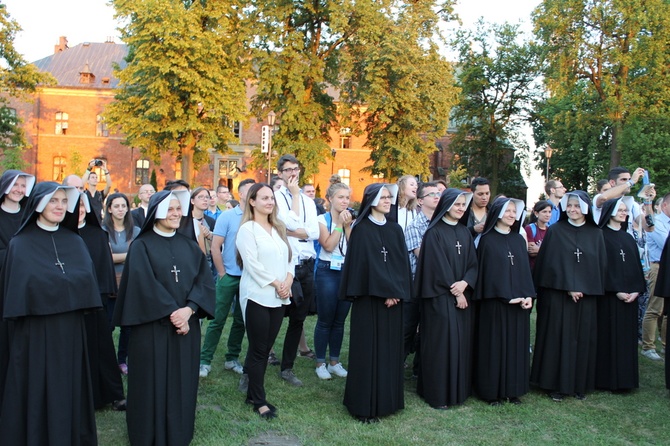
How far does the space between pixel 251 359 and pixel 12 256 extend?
2.23 meters

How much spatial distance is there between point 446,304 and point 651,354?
4081 mm

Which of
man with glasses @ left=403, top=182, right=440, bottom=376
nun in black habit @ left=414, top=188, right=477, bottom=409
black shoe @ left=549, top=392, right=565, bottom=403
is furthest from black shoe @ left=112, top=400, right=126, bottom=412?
black shoe @ left=549, top=392, right=565, bottom=403

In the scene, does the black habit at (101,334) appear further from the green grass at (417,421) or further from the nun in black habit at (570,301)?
the nun in black habit at (570,301)

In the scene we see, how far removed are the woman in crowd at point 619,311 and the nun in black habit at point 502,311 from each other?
1.08 m

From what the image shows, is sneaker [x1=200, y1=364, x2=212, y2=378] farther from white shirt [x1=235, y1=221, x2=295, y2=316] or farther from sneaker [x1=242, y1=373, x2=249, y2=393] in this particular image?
white shirt [x1=235, y1=221, x2=295, y2=316]

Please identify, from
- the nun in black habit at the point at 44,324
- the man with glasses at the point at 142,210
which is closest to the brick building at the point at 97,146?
the man with glasses at the point at 142,210

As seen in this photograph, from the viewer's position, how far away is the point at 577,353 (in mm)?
6500

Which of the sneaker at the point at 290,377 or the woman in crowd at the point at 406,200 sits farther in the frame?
the woman in crowd at the point at 406,200

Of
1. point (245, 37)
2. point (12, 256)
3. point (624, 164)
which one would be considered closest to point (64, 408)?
point (12, 256)

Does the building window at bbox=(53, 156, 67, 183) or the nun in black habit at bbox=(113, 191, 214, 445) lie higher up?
the building window at bbox=(53, 156, 67, 183)

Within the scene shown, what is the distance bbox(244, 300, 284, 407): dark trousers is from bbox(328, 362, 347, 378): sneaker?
1.57 meters

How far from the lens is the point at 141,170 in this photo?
46.0 m

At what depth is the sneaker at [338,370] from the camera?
6.92 m

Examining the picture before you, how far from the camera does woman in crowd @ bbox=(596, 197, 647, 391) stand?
6.68 m
